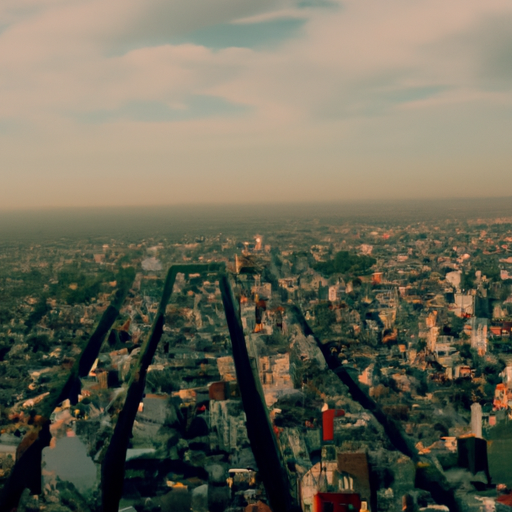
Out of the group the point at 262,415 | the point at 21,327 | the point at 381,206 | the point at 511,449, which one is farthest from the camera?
the point at 381,206

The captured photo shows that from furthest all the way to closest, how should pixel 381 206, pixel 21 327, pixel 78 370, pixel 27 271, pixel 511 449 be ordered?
pixel 381 206
pixel 27 271
pixel 21 327
pixel 78 370
pixel 511 449

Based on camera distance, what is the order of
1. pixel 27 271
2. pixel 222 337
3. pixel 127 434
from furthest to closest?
pixel 27 271
pixel 222 337
pixel 127 434

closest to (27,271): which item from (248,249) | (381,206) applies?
(248,249)

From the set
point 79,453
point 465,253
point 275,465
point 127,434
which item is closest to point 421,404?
point 275,465

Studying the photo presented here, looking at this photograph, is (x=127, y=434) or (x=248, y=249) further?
(x=248, y=249)

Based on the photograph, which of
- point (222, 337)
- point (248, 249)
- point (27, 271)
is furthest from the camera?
point (248, 249)

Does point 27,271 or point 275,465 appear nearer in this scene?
point 275,465

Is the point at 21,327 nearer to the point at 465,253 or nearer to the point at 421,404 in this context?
the point at 421,404

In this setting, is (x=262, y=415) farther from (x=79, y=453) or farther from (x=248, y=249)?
(x=248, y=249)
